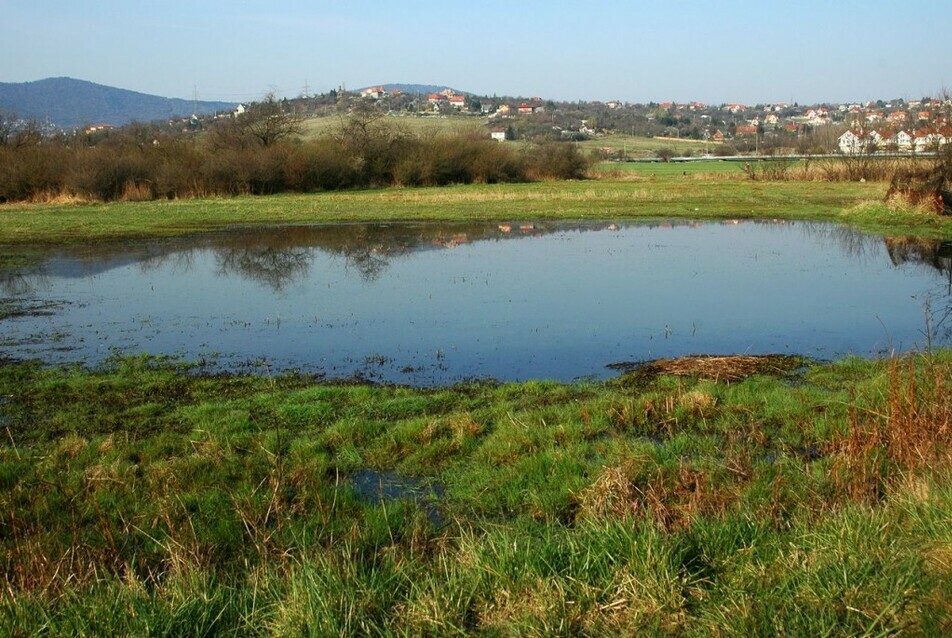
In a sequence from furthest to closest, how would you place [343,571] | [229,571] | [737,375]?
[737,375] < [229,571] < [343,571]

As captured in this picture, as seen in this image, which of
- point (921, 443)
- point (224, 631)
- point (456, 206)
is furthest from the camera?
point (456, 206)

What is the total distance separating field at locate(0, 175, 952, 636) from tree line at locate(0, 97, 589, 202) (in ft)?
124

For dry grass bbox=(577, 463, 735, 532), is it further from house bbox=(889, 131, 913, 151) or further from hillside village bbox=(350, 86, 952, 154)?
house bbox=(889, 131, 913, 151)

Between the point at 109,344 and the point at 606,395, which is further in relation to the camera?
the point at 109,344

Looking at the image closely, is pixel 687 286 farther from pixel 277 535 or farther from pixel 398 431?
pixel 277 535

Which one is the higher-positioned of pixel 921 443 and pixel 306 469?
pixel 921 443

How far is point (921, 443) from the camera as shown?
6516mm

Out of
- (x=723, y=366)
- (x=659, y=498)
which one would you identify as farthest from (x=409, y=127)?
(x=659, y=498)

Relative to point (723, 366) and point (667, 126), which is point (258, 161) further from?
point (667, 126)

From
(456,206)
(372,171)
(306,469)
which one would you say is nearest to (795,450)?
(306,469)

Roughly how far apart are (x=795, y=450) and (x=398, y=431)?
13.3 feet

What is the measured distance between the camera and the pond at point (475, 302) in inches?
492

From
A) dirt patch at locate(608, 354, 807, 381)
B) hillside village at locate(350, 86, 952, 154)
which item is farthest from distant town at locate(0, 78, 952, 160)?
dirt patch at locate(608, 354, 807, 381)

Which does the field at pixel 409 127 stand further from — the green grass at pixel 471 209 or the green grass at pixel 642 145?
the green grass at pixel 642 145
